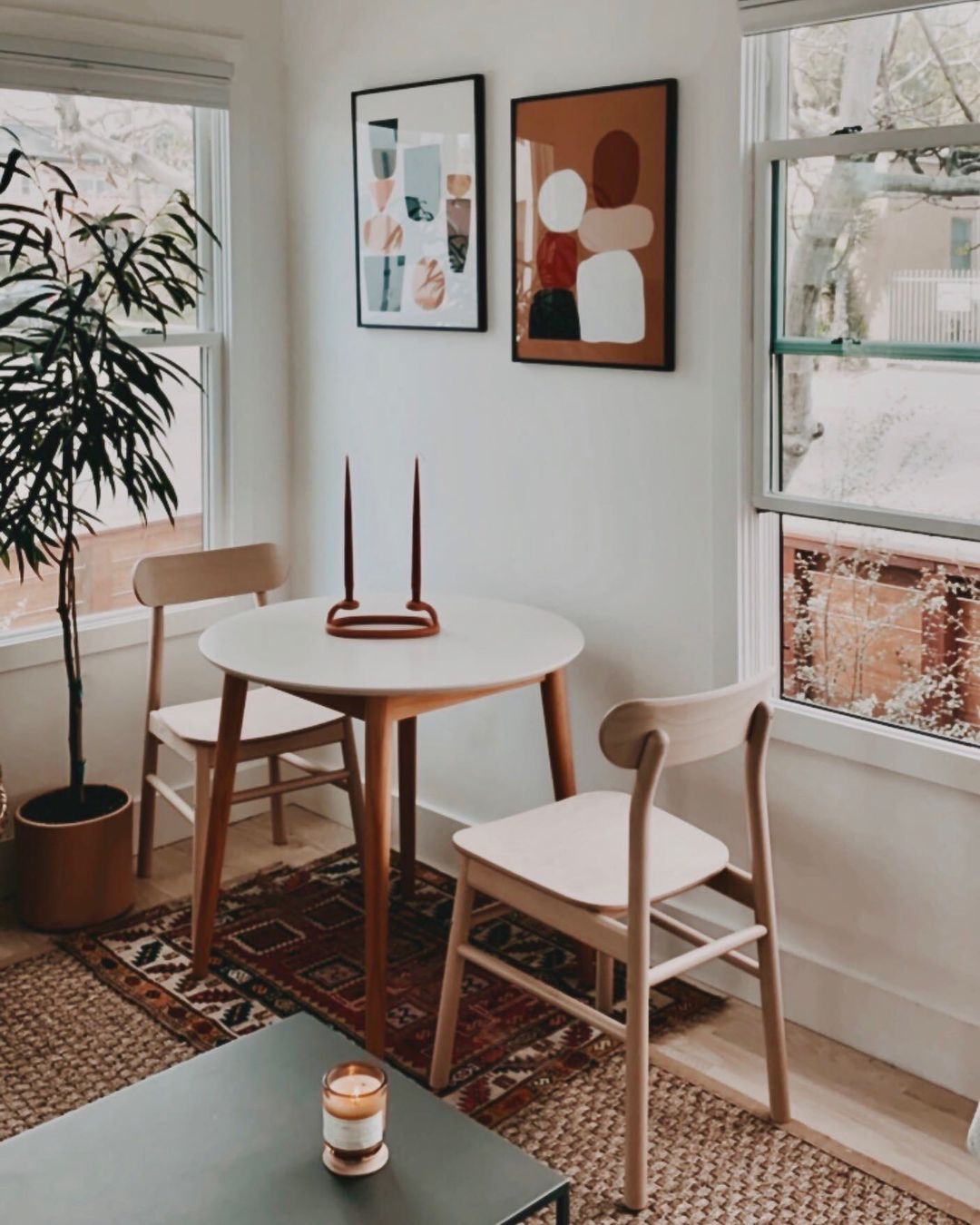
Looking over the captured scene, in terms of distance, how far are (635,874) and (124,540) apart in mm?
1921

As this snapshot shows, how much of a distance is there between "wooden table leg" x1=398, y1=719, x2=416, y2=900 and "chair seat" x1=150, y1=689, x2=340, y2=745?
0.62 ft

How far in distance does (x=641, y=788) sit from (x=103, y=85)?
223 centimetres

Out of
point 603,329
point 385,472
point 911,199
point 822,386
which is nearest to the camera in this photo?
point 911,199

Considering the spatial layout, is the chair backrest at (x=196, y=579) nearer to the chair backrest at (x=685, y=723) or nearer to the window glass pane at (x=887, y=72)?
the chair backrest at (x=685, y=723)

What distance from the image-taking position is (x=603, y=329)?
3.04 m

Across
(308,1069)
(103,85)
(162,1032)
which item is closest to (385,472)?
(103,85)

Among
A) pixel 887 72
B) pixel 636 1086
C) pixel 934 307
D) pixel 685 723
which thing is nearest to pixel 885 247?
pixel 934 307

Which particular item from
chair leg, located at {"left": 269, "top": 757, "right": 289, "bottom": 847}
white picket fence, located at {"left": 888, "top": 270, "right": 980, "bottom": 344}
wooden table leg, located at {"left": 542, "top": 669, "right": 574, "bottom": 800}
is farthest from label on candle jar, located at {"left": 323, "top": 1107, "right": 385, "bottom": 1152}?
chair leg, located at {"left": 269, "top": 757, "right": 289, "bottom": 847}

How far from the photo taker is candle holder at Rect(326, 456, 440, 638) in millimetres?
2977

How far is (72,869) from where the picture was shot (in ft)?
10.8

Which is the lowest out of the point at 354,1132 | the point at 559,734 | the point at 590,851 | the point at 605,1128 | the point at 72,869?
the point at 605,1128

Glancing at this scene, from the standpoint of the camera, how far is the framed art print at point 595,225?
2889mm

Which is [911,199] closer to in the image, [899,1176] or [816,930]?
[816,930]

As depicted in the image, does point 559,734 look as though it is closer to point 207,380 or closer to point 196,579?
point 196,579
